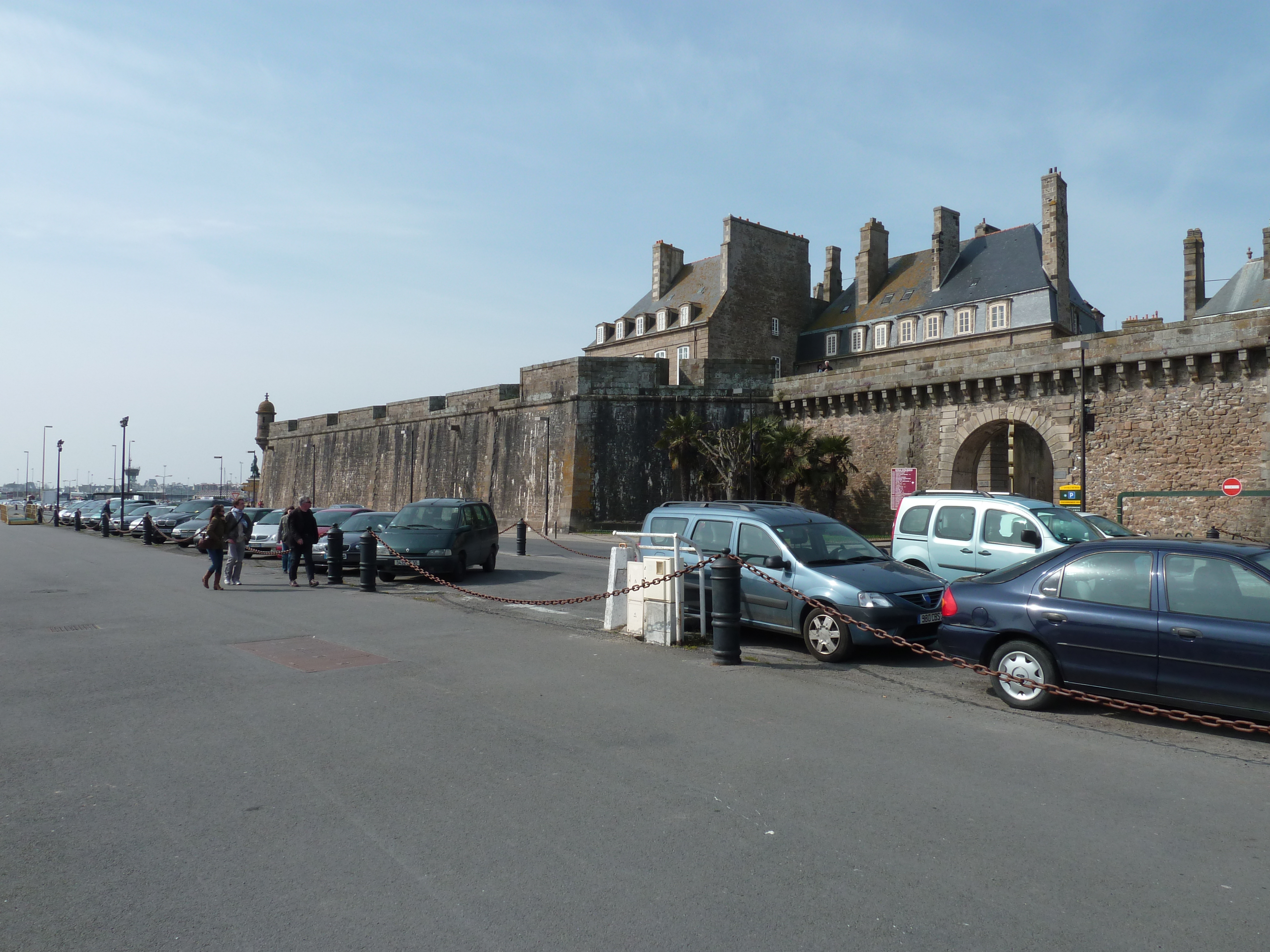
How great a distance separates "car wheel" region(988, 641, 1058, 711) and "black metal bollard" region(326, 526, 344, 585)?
11.9 m

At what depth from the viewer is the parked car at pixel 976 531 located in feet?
38.4

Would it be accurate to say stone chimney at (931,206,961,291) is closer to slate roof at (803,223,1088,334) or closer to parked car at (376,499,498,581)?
slate roof at (803,223,1088,334)

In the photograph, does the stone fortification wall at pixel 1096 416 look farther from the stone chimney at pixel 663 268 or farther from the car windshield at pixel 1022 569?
the stone chimney at pixel 663 268

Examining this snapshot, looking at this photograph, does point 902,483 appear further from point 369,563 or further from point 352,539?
point 369,563

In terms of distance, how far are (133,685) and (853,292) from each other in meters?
50.0

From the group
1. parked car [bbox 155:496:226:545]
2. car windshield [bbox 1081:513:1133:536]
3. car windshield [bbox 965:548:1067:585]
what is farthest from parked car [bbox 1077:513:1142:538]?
parked car [bbox 155:496:226:545]

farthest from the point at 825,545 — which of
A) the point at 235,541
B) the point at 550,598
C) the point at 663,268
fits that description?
the point at 663,268

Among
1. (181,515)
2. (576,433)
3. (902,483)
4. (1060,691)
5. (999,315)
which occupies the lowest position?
(1060,691)

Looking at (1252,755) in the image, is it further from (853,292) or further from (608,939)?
(853,292)

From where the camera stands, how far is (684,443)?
3356 centimetres

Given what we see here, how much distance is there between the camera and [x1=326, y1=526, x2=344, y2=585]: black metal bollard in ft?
Result: 51.2

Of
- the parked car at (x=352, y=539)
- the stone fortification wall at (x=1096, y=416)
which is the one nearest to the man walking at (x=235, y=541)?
the parked car at (x=352, y=539)

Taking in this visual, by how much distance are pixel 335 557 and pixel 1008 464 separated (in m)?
28.5

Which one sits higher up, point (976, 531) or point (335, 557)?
point (976, 531)
